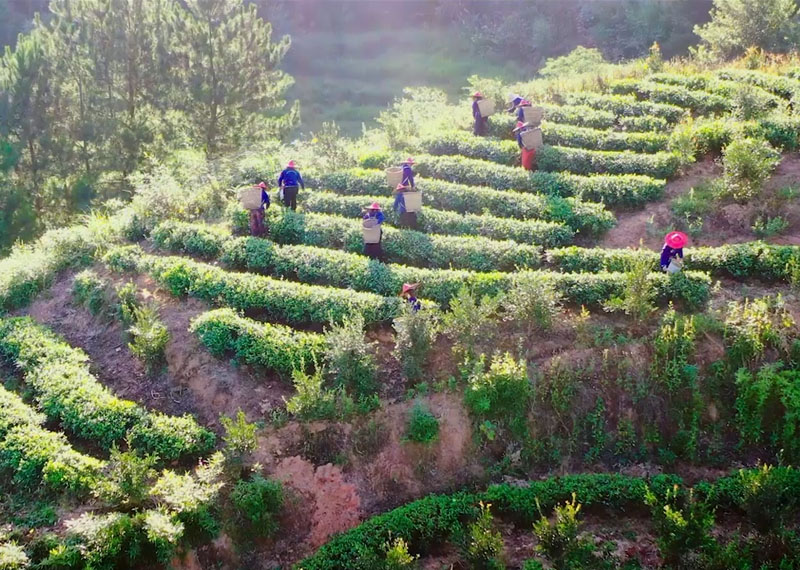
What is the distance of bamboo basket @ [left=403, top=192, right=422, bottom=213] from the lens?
13.2 m

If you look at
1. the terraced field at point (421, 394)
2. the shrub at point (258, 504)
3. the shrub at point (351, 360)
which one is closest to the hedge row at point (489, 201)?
the terraced field at point (421, 394)

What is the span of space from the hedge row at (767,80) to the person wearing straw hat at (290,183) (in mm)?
11563

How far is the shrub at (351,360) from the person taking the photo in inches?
379

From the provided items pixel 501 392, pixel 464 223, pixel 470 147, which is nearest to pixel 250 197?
pixel 464 223

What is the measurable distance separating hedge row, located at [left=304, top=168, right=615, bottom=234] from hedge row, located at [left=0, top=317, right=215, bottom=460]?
6.78 metres

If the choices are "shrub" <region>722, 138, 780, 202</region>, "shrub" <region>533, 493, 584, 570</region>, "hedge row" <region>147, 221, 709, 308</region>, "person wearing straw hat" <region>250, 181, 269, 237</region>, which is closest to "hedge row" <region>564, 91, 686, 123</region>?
"shrub" <region>722, 138, 780, 202</region>

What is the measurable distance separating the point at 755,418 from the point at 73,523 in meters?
8.50

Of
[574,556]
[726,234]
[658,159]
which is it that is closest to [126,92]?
[658,159]

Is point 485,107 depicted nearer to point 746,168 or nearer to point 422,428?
point 746,168

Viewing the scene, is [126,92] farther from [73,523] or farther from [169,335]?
[73,523]

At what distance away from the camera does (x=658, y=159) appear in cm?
1464

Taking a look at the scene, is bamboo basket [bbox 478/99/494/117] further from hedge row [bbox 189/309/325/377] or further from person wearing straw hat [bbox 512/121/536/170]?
hedge row [bbox 189/309/325/377]

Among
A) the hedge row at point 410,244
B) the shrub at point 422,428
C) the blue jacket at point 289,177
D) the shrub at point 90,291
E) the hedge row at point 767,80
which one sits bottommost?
the shrub at point 422,428

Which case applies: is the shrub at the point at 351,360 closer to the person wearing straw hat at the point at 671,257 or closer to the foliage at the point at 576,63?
the person wearing straw hat at the point at 671,257
